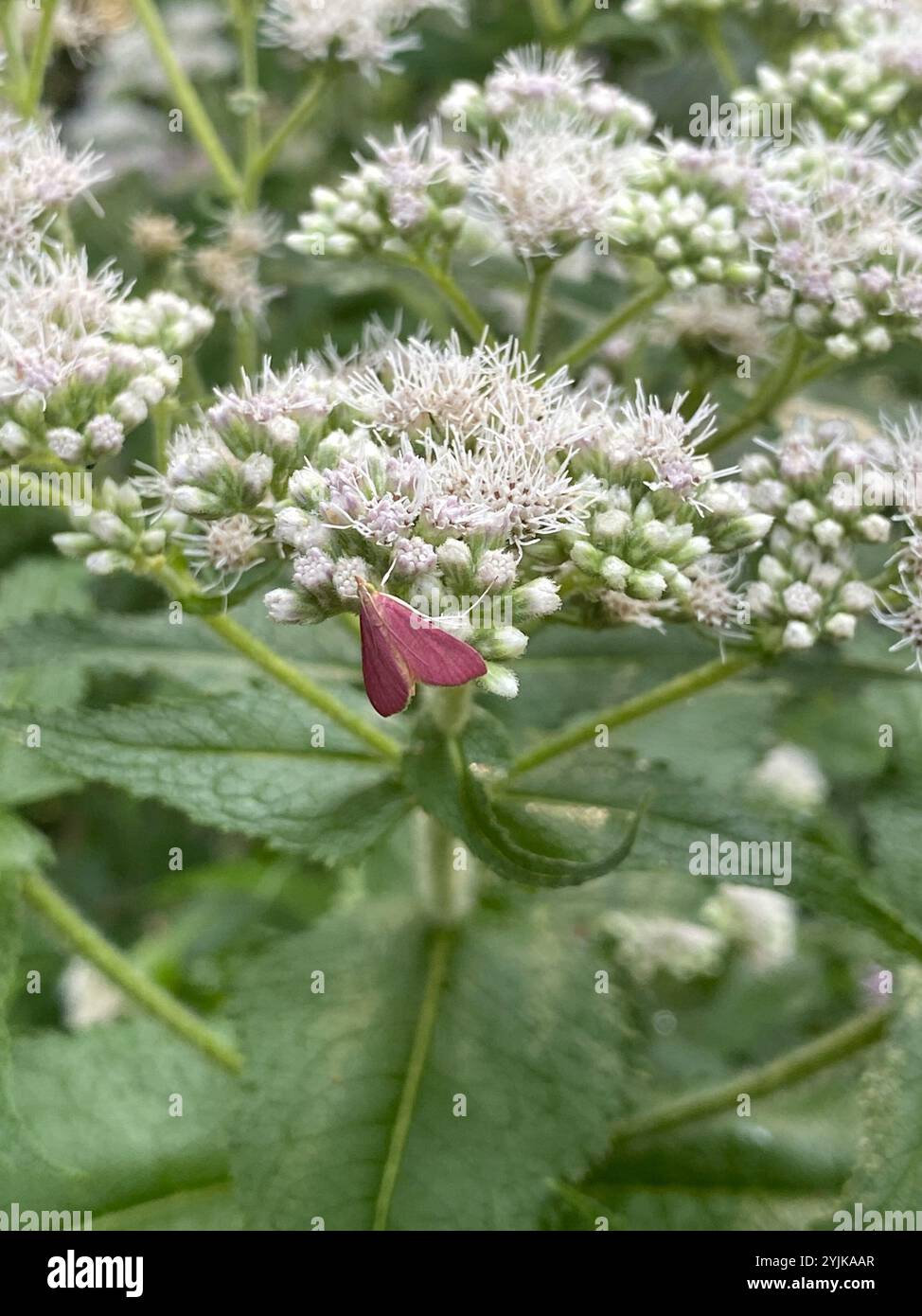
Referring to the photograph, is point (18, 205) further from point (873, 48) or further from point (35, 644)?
point (873, 48)

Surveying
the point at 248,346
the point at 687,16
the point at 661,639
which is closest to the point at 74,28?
the point at 248,346

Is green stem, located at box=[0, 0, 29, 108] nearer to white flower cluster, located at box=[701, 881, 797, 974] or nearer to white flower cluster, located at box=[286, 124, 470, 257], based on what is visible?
white flower cluster, located at box=[286, 124, 470, 257]

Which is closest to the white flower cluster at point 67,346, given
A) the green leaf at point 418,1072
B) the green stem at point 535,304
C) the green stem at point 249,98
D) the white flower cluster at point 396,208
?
the white flower cluster at point 396,208

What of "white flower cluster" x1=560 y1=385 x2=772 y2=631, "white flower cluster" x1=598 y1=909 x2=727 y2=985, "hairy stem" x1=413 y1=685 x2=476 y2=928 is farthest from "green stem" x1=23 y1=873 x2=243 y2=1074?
"white flower cluster" x1=560 y1=385 x2=772 y2=631

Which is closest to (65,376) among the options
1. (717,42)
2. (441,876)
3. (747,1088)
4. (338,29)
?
(441,876)

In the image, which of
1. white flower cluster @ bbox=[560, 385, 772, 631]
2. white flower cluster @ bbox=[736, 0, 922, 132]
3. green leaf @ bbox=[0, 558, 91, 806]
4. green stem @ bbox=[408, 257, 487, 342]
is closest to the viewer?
white flower cluster @ bbox=[560, 385, 772, 631]
